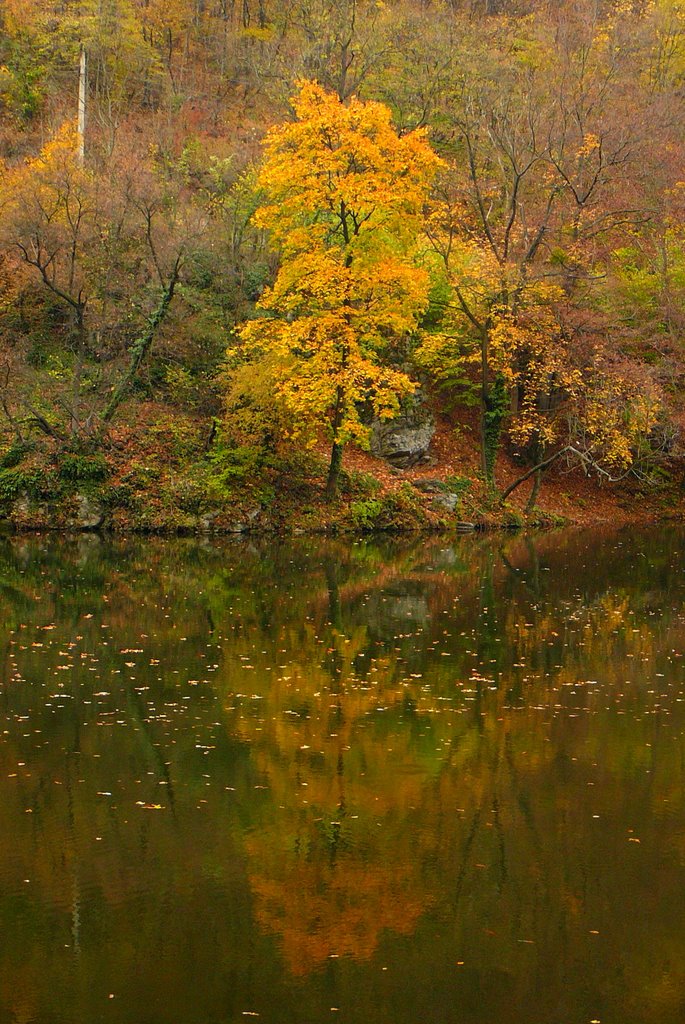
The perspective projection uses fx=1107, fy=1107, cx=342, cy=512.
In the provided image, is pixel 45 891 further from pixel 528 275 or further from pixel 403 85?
pixel 403 85

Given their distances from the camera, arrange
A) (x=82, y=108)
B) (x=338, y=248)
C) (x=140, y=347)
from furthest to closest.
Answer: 1. (x=82, y=108)
2. (x=140, y=347)
3. (x=338, y=248)

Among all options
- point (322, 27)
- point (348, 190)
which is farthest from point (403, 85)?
point (348, 190)

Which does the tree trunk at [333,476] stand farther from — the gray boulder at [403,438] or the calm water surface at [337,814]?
the calm water surface at [337,814]

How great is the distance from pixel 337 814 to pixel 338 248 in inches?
932

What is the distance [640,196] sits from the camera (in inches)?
1485

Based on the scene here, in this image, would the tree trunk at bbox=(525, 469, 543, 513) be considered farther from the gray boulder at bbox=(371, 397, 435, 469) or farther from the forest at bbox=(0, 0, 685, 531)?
the gray boulder at bbox=(371, 397, 435, 469)

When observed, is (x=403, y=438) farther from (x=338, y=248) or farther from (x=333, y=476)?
(x=338, y=248)

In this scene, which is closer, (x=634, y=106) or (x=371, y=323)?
(x=371, y=323)

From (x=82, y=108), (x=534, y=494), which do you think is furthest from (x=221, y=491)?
(x=82, y=108)

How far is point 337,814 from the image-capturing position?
10227mm

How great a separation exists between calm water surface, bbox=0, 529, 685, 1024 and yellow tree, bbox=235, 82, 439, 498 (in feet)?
39.1

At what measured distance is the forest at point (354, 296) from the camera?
1225 inches

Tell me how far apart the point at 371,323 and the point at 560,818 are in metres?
22.7

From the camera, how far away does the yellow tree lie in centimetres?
3009
